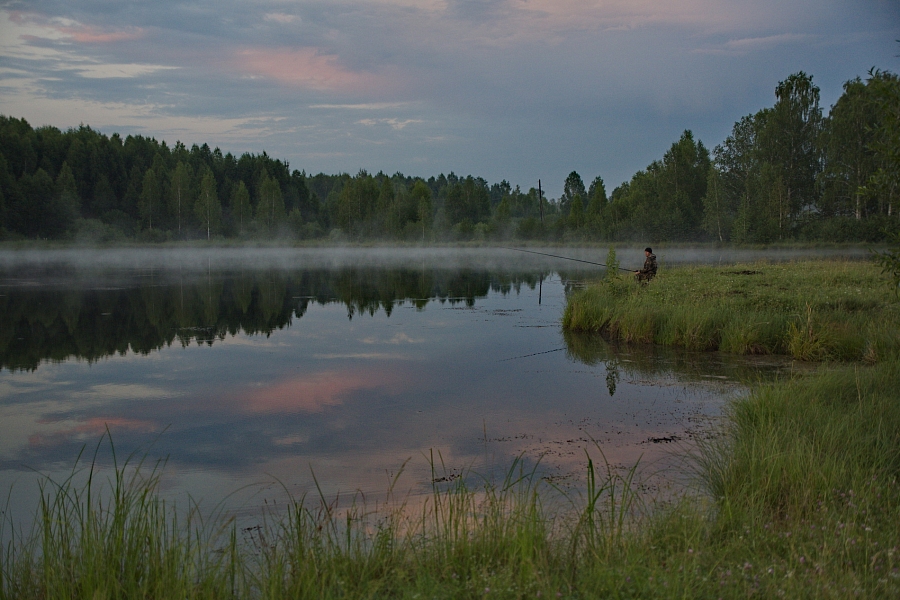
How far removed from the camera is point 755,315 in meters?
14.8

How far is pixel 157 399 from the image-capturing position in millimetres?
11430

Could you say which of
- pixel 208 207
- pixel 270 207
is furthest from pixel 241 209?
pixel 208 207

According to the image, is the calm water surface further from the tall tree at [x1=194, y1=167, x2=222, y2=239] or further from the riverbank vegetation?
the tall tree at [x1=194, y1=167, x2=222, y2=239]

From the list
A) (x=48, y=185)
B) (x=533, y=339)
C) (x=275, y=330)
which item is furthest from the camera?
(x=48, y=185)

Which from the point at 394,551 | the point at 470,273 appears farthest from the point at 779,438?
the point at 470,273

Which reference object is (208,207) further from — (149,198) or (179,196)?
(149,198)

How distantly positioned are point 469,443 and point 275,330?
39.8 feet

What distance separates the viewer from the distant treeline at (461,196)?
5722 centimetres

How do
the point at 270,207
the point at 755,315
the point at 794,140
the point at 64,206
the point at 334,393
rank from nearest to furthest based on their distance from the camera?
1. the point at 334,393
2. the point at 755,315
3. the point at 794,140
4. the point at 64,206
5. the point at 270,207

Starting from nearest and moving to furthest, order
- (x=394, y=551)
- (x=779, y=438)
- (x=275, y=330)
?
1. (x=394, y=551)
2. (x=779, y=438)
3. (x=275, y=330)

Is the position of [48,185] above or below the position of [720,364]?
above

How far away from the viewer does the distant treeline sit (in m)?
57.2

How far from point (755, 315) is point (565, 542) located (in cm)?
1105

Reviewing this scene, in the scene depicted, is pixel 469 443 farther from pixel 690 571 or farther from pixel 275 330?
pixel 275 330
